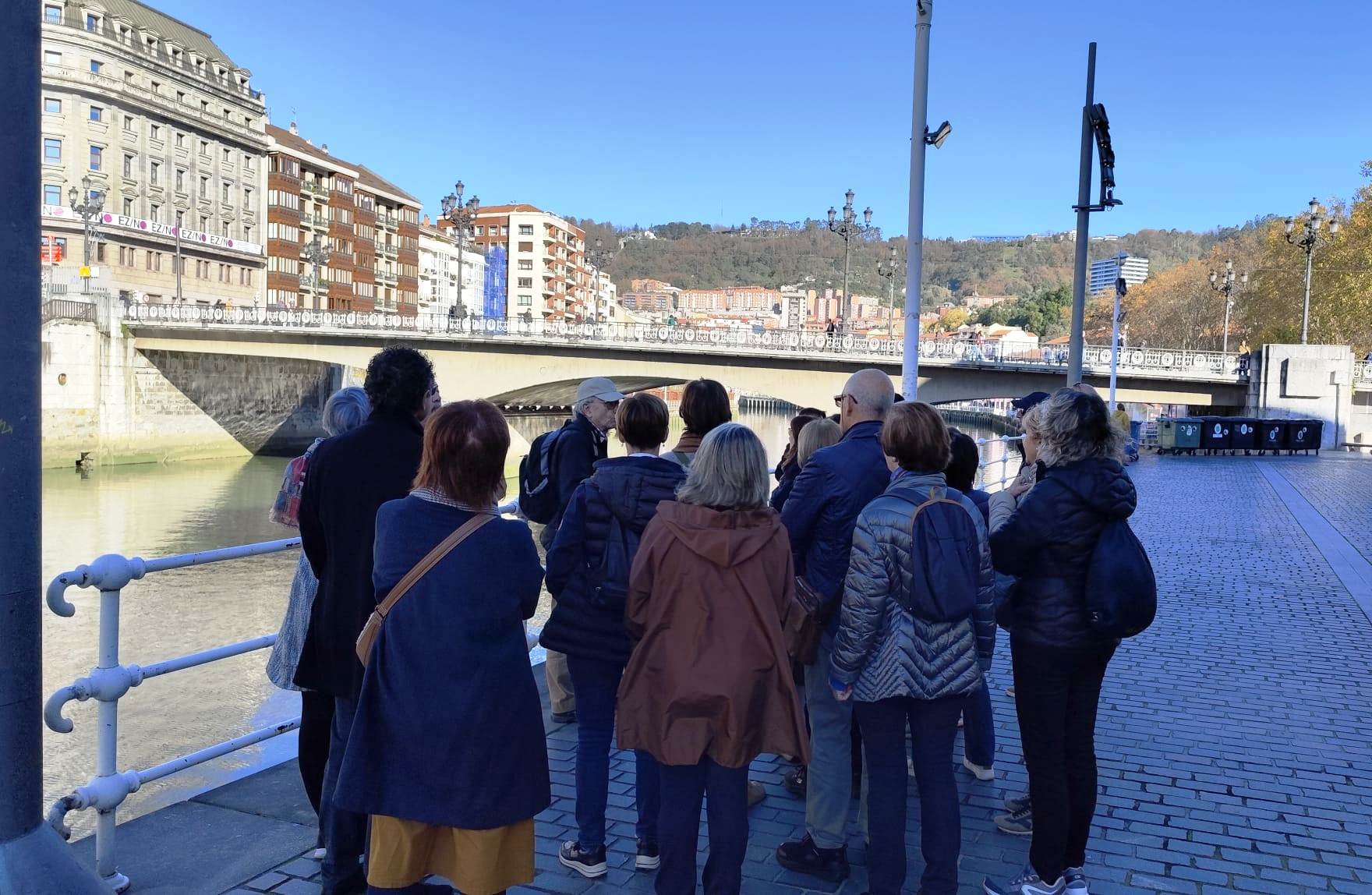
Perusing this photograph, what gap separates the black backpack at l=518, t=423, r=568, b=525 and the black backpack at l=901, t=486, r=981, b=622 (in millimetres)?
1620

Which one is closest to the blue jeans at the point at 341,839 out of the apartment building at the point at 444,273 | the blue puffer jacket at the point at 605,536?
the blue puffer jacket at the point at 605,536

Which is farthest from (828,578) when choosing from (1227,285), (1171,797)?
(1227,285)

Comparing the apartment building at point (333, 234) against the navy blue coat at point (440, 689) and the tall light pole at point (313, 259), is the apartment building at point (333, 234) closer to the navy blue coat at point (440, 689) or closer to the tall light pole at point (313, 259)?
the tall light pole at point (313, 259)

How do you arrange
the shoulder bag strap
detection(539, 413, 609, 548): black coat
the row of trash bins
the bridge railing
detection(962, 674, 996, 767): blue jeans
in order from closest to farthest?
the shoulder bag strap
detection(539, 413, 609, 548): black coat
detection(962, 674, 996, 767): blue jeans
the row of trash bins
the bridge railing

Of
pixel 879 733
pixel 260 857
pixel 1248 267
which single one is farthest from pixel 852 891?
pixel 1248 267

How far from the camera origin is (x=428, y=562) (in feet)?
9.71

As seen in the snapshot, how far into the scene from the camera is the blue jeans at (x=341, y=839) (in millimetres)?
3588

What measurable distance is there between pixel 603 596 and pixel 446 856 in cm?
105

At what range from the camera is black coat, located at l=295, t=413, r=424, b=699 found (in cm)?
361

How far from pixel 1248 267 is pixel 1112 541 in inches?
Answer: 3198

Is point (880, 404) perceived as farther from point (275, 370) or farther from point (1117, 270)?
point (275, 370)

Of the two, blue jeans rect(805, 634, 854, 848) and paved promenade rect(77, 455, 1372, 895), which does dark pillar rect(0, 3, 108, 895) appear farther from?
blue jeans rect(805, 634, 854, 848)

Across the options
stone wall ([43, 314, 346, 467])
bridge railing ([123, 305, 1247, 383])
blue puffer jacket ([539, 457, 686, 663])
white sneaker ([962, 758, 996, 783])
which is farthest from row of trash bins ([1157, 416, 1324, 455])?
blue puffer jacket ([539, 457, 686, 663])

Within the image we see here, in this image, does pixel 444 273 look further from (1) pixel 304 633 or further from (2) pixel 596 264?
(1) pixel 304 633
